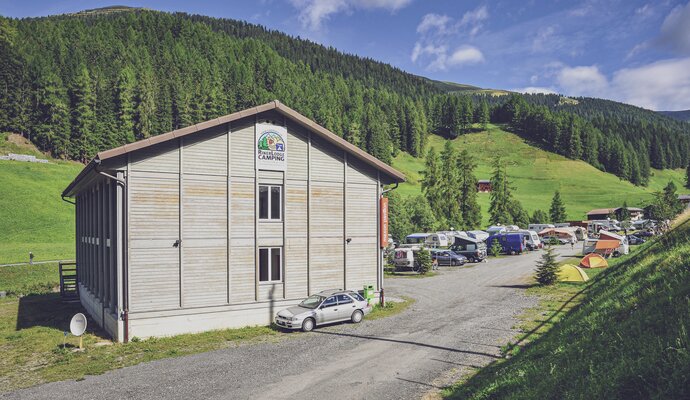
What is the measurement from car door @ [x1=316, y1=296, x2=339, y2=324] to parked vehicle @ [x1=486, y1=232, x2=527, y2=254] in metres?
39.6

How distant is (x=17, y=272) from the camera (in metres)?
40.5

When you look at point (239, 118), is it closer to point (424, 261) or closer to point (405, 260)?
point (424, 261)

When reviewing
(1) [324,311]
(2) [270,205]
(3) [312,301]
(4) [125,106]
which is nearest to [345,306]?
(1) [324,311]

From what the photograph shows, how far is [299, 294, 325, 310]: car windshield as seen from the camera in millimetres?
22839

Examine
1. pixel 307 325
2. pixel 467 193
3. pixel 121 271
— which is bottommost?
pixel 307 325

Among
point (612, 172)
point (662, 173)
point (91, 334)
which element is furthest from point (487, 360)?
point (662, 173)

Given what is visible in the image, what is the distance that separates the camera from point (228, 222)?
22906 millimetres

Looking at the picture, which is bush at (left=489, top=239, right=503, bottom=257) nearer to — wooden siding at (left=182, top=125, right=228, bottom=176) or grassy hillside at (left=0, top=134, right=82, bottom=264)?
wooden siding at (left=182, top=125, right=228, bottom=176)

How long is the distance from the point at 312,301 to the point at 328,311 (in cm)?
101

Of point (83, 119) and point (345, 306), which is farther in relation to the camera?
point (83, 119)

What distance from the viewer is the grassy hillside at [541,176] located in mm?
120688

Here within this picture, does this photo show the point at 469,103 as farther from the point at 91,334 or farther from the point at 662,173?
the point at 91,334

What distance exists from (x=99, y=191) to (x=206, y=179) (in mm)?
7145

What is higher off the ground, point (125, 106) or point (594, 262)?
point (125, 106)
